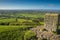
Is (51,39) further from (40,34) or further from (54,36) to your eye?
(40,34)

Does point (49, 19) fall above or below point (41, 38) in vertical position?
above

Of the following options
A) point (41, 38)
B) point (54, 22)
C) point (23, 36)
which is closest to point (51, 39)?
point (41, 38)

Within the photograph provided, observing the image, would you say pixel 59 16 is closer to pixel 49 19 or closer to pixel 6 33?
pixel 49 19

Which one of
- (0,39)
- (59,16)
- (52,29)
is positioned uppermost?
(59,16)

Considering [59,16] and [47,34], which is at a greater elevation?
[59,16]

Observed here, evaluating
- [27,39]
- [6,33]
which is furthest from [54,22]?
[6,33]

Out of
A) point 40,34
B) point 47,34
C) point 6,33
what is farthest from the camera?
point 6,33

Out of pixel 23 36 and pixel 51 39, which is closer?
pixel 51 39

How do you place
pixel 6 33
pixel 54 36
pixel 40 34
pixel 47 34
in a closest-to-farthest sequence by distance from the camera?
1. pixel 54 36
2. pixel 47 34
3. pixel 40 34
4. pixel 6 33

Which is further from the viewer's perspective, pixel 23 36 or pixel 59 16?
pixel 23 36
